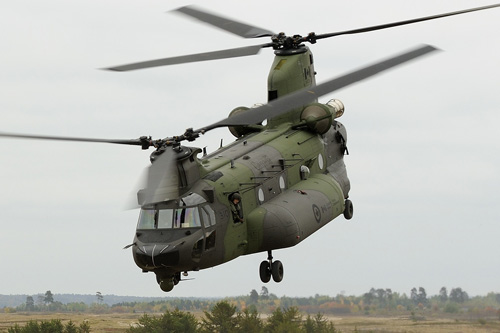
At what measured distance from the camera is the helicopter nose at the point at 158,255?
26.1 metres

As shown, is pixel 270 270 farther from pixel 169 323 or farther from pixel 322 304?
pixel 169 323

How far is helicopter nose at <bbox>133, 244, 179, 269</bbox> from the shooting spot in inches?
1029

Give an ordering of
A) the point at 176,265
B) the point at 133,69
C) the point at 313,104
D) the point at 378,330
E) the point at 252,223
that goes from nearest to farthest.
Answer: the point at 176,265 → the point at 252,223 → the point at 133,69 → the point at 313,104 → the point at 378,330

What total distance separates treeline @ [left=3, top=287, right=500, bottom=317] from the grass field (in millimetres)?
582

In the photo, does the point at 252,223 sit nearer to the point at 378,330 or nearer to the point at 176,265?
the point at 176,265

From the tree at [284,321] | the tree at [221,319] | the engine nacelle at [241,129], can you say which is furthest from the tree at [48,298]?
the engine nacelle at [241,129]

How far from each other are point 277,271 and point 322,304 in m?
40.3

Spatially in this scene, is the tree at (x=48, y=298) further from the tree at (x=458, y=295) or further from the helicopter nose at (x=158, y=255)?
the helicopter nose at (x=158, y=255)

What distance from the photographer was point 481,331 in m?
52.1

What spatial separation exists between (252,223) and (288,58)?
8424 millimetres

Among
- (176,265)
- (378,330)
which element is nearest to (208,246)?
(176,265)

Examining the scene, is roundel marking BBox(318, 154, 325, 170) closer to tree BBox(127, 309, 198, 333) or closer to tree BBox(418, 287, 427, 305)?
tree BBox(418, 287, 427, 305)

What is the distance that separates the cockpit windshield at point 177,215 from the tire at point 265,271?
3381 millimetres

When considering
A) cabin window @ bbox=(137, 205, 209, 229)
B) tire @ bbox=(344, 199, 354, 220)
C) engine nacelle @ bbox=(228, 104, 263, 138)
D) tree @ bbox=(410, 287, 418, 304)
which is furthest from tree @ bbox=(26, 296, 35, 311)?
cabin window @ bbox=(137, 205, 209, 229)
